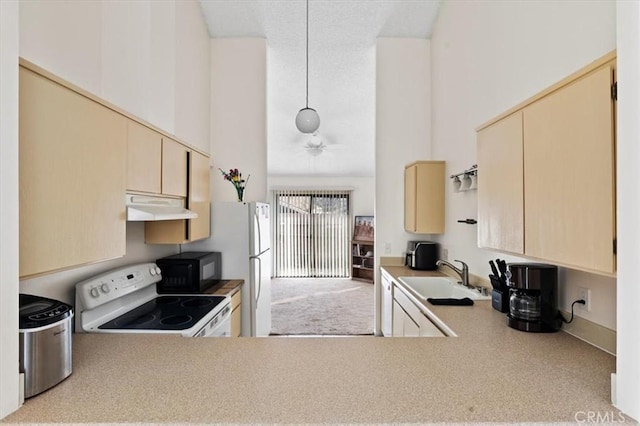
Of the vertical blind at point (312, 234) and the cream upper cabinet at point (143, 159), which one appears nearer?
the cream upper cabinet at point (143, 159)

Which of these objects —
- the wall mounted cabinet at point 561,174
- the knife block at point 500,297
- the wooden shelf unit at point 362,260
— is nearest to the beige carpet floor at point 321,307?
the wooden shelf unit at point 362,260

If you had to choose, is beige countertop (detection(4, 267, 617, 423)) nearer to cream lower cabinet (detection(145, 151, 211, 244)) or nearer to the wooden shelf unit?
cream lower cabinet (detection(145, 151, 211, 244))

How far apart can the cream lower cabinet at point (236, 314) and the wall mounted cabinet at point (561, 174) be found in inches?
78.4

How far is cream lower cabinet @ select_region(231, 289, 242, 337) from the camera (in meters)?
2.70

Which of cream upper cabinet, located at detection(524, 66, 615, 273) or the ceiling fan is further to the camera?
the ceiling fan

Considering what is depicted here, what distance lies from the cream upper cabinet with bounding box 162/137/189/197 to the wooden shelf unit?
5.40m

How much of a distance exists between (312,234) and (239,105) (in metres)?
4.45

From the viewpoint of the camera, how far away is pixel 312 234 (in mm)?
7793

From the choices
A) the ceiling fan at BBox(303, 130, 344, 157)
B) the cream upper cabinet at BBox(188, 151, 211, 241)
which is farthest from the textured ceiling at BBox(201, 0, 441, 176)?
the cream upper cabinet at BBox(188, 151, 211, 241)

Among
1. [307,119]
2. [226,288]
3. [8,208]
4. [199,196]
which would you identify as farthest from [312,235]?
[8,208]

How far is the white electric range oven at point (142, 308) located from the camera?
1766mm

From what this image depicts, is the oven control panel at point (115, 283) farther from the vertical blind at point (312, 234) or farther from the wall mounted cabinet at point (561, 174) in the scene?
the vertical blind at point (312, 234)
